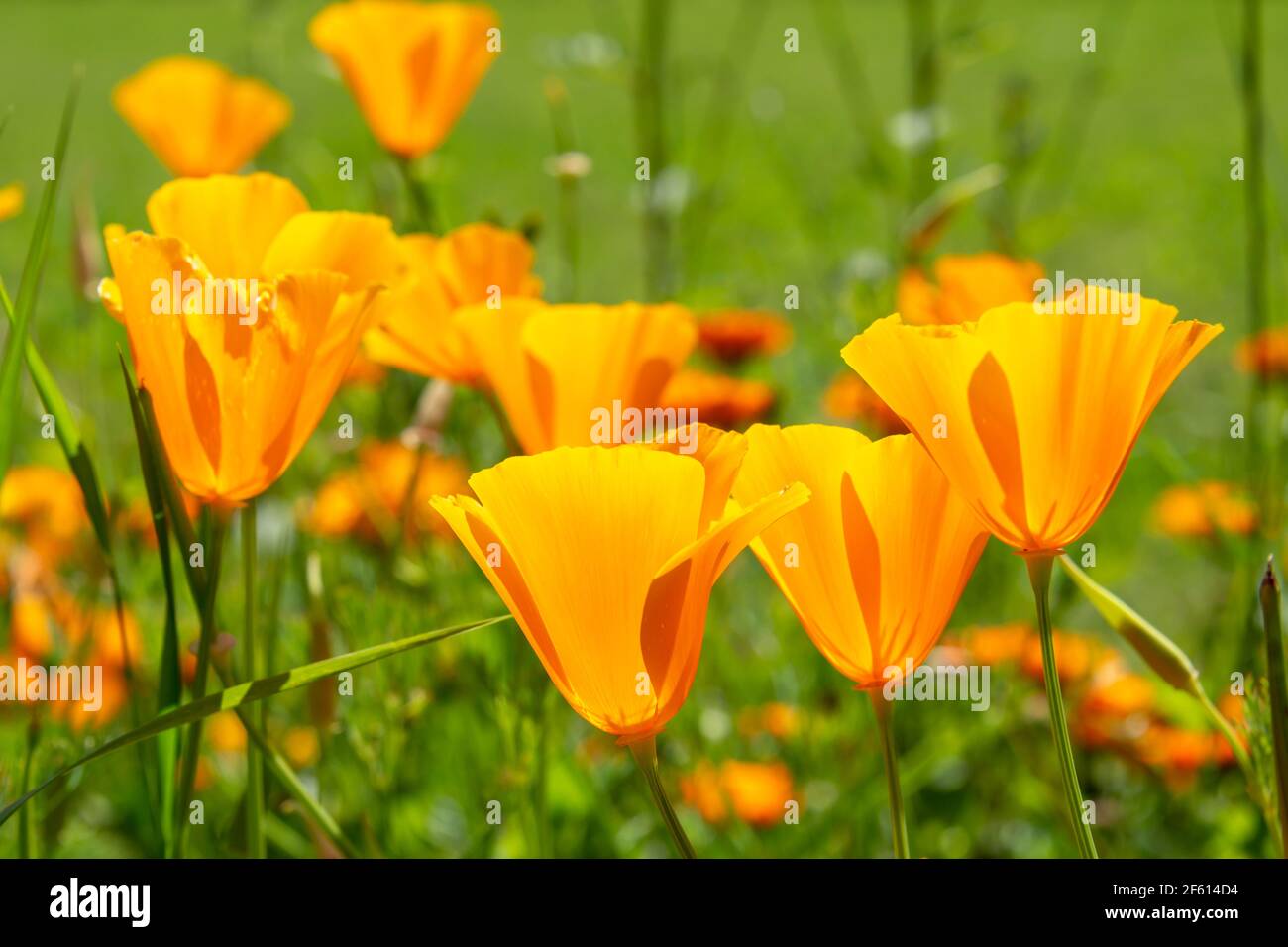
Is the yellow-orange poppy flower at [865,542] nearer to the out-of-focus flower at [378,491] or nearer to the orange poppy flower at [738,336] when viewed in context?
the out-of-focus flower at [378,491]

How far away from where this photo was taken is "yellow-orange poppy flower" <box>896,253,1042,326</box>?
776mm

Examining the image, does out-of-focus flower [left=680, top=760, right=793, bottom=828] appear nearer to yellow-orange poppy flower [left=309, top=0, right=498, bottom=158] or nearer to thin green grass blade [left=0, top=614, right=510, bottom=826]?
yellow-orange poppy flower [left=309, top=0, right=498, bottom=158]

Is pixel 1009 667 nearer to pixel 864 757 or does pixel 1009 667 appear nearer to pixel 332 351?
pixel 864 757

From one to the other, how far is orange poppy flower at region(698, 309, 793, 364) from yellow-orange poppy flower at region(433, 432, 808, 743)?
1.01 meters

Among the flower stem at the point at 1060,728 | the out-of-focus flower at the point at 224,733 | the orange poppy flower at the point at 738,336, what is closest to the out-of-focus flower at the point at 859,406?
the orange poppy flower at the point at 738,336

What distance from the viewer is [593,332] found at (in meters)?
0.50

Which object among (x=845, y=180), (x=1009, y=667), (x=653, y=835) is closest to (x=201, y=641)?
(x=653, y=835)

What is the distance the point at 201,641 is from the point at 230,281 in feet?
0.36

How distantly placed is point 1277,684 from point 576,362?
252 mm

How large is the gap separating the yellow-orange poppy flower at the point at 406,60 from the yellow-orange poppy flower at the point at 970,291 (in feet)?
0.93

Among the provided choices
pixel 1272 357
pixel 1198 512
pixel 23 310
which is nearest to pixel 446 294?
pixel 23 310

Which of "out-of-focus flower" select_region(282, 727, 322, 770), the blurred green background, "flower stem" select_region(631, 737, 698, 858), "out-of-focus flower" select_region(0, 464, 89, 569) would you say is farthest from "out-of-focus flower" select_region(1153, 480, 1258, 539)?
"out-of-focus flower" select_region(0, 464, 89, 569)

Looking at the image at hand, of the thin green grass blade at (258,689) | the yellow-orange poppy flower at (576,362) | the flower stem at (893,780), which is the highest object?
the yellow-orange poppy flower at (576,362)

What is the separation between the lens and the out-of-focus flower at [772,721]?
99 centimetres
